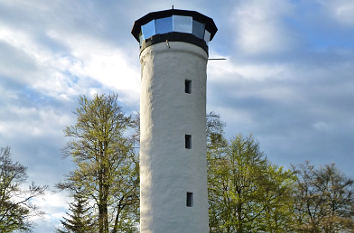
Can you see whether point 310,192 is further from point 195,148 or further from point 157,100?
point 157,100

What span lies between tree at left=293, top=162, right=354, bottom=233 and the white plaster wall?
17.5 feet

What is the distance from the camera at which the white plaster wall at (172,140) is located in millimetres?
18761

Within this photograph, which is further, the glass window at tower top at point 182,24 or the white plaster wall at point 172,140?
the glass window at tower top at point 182,24

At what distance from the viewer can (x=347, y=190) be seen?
20.9 m

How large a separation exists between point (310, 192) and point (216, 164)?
8107mm

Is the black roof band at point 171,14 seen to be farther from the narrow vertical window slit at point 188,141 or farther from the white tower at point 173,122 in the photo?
the narrow vertical window slit at point 188,141

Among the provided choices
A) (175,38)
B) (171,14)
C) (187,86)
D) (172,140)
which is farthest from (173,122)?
(171,14)

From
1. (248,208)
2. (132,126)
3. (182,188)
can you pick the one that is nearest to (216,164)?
(248,208)

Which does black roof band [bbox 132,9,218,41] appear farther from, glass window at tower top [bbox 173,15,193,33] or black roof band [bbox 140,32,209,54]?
black roof band [bbox 140,32,209,54]

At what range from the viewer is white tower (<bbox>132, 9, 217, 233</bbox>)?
18844mm

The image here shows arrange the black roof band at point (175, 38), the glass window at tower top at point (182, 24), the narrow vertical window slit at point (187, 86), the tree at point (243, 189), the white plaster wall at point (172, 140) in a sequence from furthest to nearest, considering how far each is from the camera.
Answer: the tree at point (243, 189)
the glass window at tower top at point (182, 24)
the black roof band at point (175, 38)
the narrow vertical window slit at point (187, 86)
the white plaster wall at point (172, 140)

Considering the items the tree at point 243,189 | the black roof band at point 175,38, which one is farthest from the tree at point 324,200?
the black roof band at point 175,38

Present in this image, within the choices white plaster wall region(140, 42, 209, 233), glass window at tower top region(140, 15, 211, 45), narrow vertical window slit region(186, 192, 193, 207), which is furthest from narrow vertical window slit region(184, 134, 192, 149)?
glass window at tower top region(140, 15, 211, 45)

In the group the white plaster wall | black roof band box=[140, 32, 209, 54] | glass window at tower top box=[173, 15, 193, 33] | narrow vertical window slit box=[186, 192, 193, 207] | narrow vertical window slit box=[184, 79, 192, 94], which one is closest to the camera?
the white plaster wall
